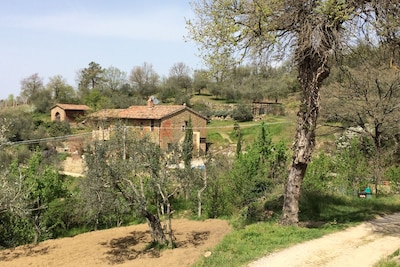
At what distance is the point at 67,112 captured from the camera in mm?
52625

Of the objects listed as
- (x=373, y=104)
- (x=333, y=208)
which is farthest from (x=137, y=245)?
(x=373, y=104)

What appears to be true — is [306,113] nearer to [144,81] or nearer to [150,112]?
[150,112]

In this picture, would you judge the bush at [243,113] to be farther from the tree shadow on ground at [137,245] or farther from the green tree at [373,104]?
the tree shadow on ground at [137,245]

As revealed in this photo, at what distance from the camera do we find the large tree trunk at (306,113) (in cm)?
977

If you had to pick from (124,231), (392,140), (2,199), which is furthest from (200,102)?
(2,199)

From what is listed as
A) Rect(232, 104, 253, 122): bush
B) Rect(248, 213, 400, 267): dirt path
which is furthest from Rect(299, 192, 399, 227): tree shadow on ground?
Rect(232, 104, 253, 122): bush

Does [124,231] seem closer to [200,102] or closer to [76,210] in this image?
[76,210]

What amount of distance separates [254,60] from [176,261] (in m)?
5.72

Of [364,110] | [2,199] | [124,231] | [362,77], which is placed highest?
[362,77]

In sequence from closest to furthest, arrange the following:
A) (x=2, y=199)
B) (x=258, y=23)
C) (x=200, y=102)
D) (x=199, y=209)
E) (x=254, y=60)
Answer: (x=258, y=23)
(x=254, y=60)
(x=2, y=199)
(x=199, y=209)
(x=200, y=102)

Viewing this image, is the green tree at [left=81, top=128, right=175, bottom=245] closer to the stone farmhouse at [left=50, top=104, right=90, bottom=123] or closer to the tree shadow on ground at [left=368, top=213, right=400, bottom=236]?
the tree shadow on ground at [left=368, top=213, right=400, bottom=236]

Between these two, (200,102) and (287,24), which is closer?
(287,24)

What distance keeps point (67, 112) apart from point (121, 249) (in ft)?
142

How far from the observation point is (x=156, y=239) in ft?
40.9
